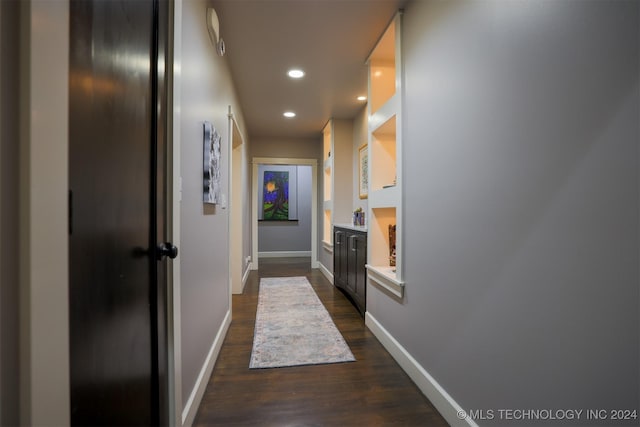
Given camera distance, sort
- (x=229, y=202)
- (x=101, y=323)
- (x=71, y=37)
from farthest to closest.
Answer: (x=229, y=202) → (x=101, y=323) → (x=71, y=37)

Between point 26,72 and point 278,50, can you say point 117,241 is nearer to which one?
point 26,72

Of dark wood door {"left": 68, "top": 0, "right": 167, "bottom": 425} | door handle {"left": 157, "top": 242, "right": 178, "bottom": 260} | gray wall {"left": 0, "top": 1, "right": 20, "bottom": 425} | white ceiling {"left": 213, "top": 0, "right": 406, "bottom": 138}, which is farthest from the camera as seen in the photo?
white ceiling {"left": 213, "top": 0, "right": 406, "bottom": 138}

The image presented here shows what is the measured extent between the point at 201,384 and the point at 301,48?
256 cm

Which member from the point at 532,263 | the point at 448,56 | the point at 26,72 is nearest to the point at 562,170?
the point at 532,263

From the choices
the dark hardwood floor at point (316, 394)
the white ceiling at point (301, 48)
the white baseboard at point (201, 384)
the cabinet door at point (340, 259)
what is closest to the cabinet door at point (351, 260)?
the cabinet door at point (340, 259)

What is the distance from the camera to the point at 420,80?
6.08ft

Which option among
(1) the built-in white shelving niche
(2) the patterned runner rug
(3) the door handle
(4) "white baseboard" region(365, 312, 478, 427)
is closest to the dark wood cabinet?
(1) the built-in white shelving niche

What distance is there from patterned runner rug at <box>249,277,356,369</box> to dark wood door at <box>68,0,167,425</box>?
3.85 ft

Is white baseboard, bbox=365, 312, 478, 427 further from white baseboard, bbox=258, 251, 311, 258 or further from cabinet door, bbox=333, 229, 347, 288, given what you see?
white baseboard, bbox=258, 251, 311, 258

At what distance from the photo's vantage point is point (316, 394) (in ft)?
5.77

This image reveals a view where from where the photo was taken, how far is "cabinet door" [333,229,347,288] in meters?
3.71

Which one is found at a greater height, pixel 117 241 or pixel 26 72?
pixel 26 72

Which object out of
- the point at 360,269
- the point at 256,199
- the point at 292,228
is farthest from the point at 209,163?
the point at 292,228

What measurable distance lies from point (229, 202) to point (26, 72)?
2467 mm
